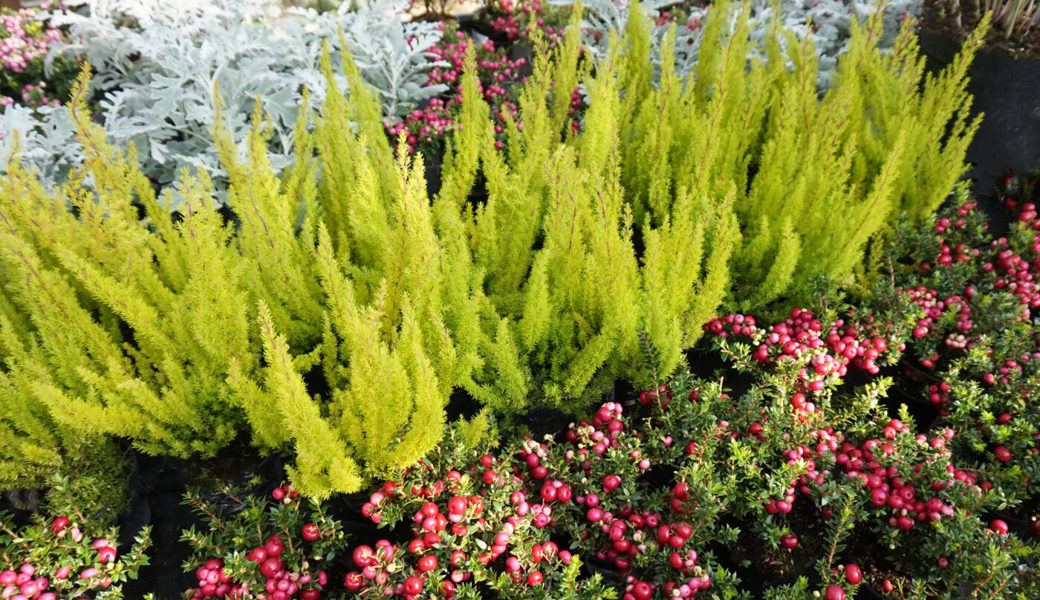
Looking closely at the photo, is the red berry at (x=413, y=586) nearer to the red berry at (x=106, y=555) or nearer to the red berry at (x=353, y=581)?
the red berry at (x=353, y=581)

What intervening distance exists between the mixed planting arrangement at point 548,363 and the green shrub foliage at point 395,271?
1cm

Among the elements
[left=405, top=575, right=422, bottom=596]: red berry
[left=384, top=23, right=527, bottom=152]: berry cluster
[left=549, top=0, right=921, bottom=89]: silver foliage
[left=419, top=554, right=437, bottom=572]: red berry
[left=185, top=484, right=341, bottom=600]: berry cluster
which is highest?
[left=549, top=0, right=921, bottom=89]: silver foliage

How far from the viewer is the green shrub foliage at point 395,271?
1402 millimetres

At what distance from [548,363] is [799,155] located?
127 cm

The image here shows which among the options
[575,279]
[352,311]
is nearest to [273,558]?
[352,311]

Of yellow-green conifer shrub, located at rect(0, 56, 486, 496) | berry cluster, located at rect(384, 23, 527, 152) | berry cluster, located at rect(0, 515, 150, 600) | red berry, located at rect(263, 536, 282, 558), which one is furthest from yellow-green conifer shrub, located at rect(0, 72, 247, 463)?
berry cluster, located at rect(384, 23, 527, 152)

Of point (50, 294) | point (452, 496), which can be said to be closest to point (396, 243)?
point (452, 496)

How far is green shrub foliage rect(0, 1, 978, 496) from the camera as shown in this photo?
4.60 feet

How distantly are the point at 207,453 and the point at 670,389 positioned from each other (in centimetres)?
132

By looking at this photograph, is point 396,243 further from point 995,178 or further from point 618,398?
point 995,178

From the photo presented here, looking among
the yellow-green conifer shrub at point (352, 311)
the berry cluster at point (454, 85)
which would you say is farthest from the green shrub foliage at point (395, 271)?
the berry cluster at point (454, 85)

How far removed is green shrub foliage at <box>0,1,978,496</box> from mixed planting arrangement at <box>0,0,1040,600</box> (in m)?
0.01

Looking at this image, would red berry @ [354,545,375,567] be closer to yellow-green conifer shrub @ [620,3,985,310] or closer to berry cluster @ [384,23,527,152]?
yellow-green conifer shrub @ [620,3,985,310]

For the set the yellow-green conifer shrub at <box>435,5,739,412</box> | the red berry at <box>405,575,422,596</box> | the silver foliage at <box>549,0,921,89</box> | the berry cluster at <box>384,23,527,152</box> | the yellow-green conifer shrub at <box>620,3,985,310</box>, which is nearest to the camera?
the red berry at <box>405,575,422,596</box>
